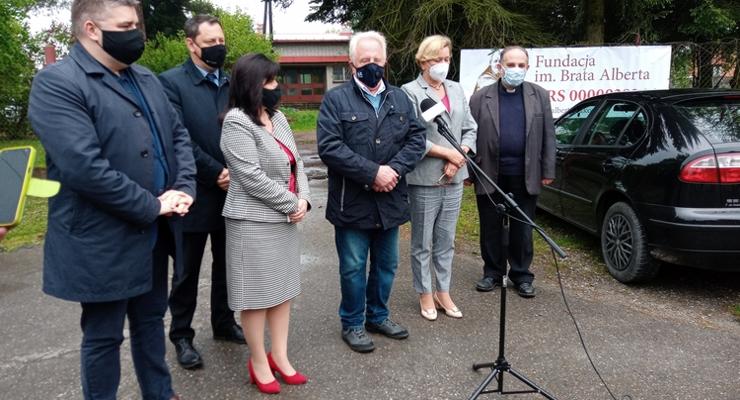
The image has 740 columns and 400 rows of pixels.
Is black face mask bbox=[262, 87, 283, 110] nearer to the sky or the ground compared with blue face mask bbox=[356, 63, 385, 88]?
nearer to the ground

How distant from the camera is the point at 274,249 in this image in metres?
2.79

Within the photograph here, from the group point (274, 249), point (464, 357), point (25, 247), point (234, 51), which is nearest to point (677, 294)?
point (464, 357)

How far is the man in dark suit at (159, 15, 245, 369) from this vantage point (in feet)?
9.83

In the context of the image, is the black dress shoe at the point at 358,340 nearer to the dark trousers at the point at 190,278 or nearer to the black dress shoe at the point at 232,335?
the black dress shoe at the point at 232,335

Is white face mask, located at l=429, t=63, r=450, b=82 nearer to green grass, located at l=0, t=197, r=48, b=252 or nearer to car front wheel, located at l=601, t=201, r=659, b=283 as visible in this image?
car front wheel, located at l=601, t=201, r=659, b=283

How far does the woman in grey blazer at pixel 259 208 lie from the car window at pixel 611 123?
10.3ft

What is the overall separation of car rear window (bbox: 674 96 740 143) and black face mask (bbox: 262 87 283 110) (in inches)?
120

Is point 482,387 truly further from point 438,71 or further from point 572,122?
point 572,122

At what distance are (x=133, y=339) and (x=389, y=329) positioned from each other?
1597 millimetres

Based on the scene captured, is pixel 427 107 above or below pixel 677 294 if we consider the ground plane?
above

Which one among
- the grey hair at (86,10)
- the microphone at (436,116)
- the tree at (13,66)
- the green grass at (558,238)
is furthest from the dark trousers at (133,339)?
the tree at (13,66)

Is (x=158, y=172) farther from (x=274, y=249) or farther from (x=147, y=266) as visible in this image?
(x=274, y=249)

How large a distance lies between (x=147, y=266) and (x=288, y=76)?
40.3 meters

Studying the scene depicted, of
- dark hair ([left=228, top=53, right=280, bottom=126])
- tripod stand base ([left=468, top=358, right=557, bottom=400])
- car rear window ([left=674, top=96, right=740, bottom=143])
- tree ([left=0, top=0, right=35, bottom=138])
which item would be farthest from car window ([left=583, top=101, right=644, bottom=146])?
tree ([left=0, top=0, right=35, bottom=138])
